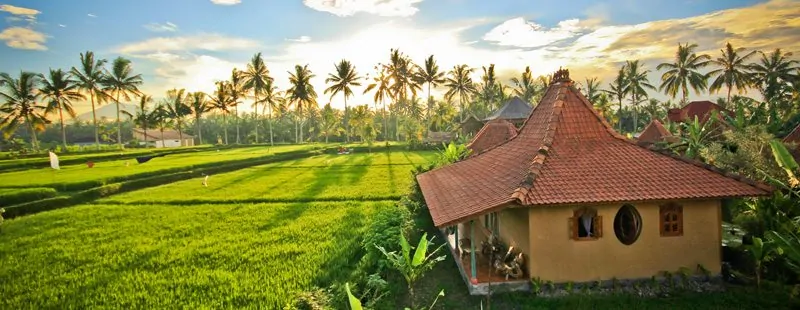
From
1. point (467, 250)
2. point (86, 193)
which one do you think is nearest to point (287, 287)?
point (467, 250)

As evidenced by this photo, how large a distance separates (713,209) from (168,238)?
45.4ft

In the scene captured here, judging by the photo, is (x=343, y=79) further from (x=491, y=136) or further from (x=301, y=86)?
(x=491, y=136)

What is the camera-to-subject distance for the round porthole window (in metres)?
8.05

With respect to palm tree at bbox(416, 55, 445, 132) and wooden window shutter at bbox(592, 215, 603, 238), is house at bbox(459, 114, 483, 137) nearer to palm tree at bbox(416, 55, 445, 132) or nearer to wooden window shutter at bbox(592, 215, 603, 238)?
palm tree at bbox(416, 55, 445, 132)

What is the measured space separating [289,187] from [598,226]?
1684 centimetres

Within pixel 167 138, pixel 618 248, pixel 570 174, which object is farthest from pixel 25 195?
pixel 167 138

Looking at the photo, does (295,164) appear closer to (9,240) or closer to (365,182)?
(365,182)

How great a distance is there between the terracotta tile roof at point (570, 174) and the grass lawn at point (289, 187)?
922 centimetres

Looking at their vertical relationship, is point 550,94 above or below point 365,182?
above

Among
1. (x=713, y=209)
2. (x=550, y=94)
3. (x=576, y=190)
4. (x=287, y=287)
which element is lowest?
(x=287, y=287)

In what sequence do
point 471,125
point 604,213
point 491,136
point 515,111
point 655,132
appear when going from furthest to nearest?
point 471,125
point 515,111
point 655,132
point 491,136
point 604,213

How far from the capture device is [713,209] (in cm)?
813

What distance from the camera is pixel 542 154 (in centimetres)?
873

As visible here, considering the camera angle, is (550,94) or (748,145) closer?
(550,94)
